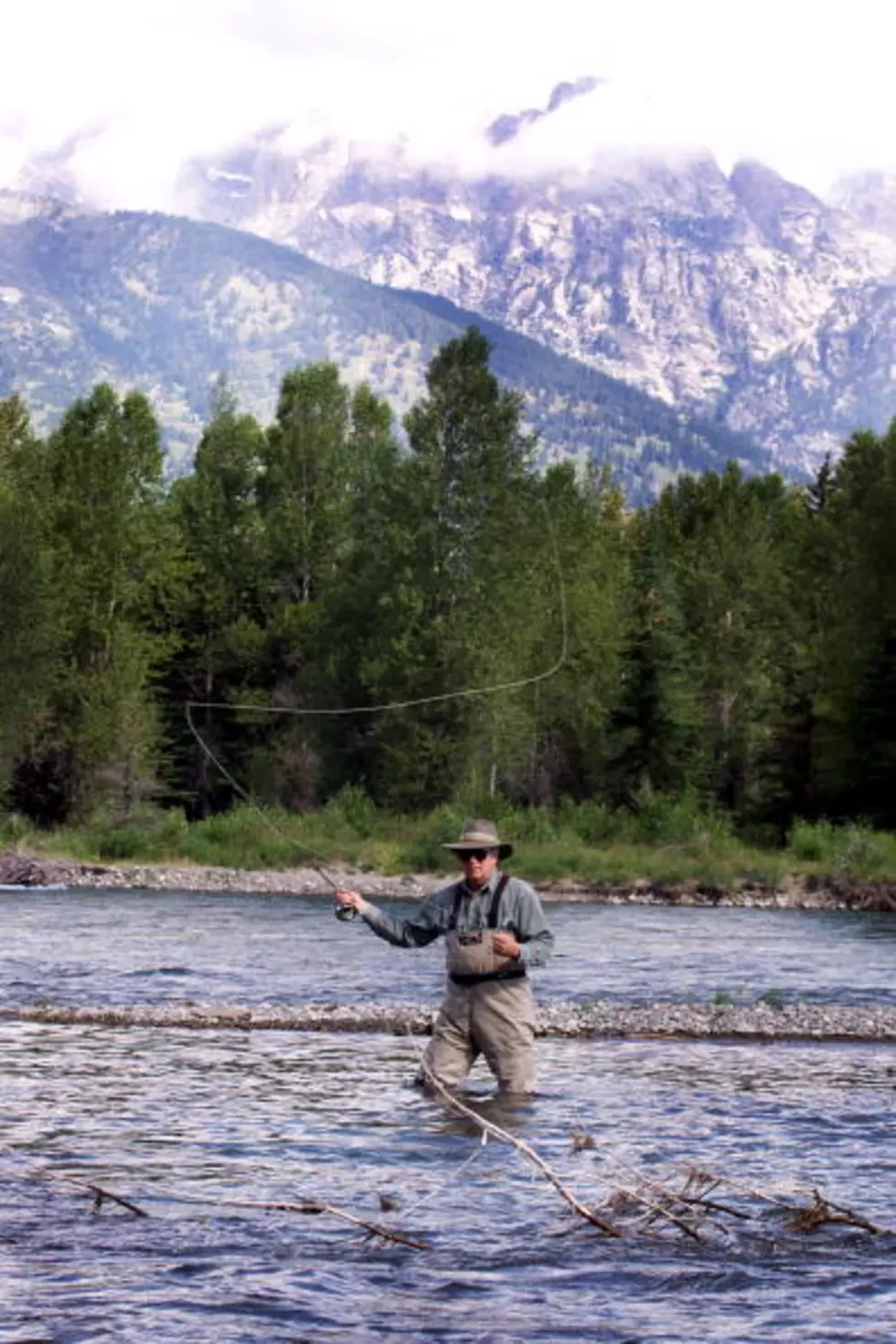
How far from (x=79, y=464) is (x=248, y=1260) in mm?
51537

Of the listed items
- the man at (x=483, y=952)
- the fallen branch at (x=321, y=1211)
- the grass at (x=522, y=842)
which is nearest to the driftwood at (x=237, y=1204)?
the fallen branch at (x=321, y=1211)

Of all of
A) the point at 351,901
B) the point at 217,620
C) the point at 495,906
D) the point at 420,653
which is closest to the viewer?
the point at 351,901

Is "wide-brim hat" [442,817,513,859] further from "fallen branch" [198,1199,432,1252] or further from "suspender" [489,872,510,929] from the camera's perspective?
"fallen branch" [198,1199,432,1252]

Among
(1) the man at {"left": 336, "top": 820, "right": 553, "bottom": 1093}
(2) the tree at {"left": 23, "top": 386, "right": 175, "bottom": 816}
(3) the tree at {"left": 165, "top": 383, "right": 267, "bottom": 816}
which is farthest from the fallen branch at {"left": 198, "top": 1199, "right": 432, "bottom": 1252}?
(3) the tree at {"left": 165, "top": 383, "right": 267, "bottom": 816}

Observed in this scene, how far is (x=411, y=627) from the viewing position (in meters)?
55.2

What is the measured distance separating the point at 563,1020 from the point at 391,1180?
8.17 meters

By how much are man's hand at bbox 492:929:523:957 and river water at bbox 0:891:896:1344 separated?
1.25 metres

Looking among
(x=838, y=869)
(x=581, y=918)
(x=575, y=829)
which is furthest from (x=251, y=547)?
(x=581, y=918)

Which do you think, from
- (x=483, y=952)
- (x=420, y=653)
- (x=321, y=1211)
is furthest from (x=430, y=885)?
(x=321, y=1211)

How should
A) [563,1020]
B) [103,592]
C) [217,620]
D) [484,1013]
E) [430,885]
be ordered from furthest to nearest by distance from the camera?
[217,620], [103,592], [430,885], [563,1020], [484,1013]

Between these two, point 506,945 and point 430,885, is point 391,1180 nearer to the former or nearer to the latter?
point 506,945

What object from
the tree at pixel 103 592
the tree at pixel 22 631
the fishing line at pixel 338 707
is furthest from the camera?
the tree at pixel 103 592

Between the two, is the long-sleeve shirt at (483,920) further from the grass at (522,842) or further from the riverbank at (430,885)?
the grass at (522,842)

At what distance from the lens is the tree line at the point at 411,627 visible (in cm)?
5441
